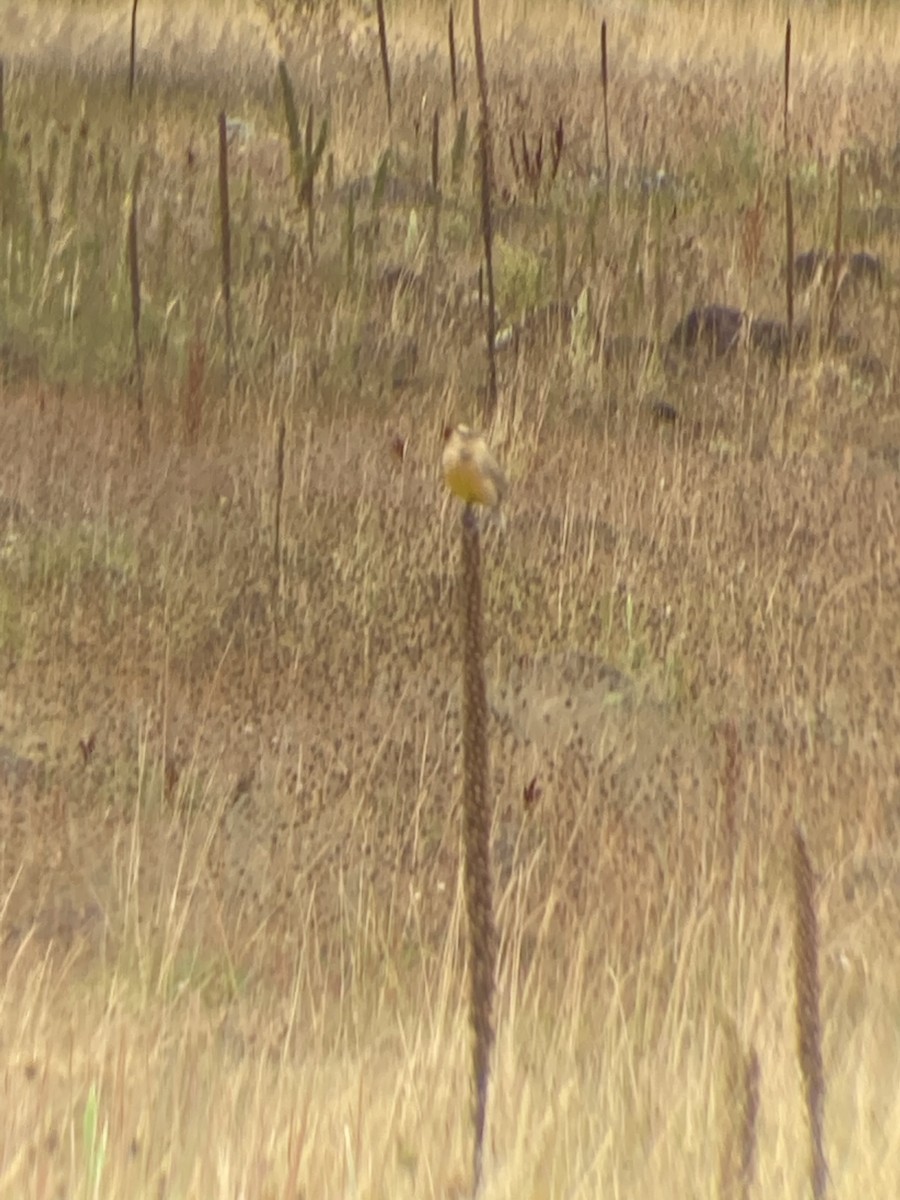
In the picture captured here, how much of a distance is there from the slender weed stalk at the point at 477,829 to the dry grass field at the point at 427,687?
188mm

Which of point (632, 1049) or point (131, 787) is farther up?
point (632, 1049)

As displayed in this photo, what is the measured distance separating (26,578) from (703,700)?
3.97 feet

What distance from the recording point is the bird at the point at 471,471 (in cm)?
169

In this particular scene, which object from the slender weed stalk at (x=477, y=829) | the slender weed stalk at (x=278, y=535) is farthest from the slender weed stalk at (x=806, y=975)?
the slender weed stalk at (x=278, y=535)

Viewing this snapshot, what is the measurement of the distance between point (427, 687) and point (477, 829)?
5.90 ft

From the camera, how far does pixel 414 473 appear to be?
4.28 metres

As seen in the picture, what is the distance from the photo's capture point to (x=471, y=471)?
171 cm

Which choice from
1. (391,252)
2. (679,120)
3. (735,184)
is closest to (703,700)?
(391,252)

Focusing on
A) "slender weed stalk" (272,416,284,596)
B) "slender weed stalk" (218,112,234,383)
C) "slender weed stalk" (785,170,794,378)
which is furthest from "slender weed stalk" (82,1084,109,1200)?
"slender weed stalk" (785,170,794,378)

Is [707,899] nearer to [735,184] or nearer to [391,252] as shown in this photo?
[391,252]

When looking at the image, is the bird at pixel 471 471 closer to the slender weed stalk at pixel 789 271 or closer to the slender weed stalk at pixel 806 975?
the slender weed stalk at pixel 806 975

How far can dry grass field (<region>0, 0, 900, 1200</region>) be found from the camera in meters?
2.00

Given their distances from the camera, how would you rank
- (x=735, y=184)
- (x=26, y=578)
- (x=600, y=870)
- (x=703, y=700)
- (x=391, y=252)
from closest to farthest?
(x=600, y=870) < (x=703, y=700) < (x=26, y=578) < (x=391, y=252) < (x=735, y=184)

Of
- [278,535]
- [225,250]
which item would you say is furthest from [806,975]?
[225,250]
